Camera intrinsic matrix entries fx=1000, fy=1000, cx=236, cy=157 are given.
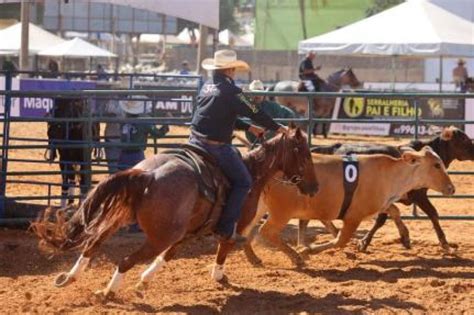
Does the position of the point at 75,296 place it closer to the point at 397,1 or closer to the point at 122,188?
the point at 122,188

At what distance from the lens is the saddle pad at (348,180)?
912cm

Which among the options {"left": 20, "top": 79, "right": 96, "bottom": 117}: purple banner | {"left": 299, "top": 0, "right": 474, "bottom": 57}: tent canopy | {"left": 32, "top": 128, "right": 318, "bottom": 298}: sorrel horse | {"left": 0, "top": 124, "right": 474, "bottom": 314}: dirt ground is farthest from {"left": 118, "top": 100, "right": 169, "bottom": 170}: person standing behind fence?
{"left": 299, "top": 0, "right": 474, "bottom": 57}: tent canopy

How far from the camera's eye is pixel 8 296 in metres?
7.57

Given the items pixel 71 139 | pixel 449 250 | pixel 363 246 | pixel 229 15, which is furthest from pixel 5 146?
pixel 229 15

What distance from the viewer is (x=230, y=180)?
7.79 m

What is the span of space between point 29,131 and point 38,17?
27677 millimetres

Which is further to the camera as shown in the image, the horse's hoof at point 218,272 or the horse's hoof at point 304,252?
the horse's hoof at point 304,252

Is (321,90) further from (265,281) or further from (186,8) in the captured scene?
(265,281)

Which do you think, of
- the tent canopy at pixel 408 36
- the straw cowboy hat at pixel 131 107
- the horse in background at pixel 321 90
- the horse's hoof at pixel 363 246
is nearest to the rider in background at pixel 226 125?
the horse's hoof at pixel 363 246

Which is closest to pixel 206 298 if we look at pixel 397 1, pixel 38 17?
pixel 38 17

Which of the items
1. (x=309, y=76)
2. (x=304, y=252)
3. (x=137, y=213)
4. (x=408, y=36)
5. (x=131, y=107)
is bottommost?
(x=304, y=252)

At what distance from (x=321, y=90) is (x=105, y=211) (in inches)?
643

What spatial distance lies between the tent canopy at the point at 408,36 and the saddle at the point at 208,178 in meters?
14.2

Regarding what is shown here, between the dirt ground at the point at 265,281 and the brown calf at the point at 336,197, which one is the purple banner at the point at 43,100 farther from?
the brown calf at the point at 336,197
